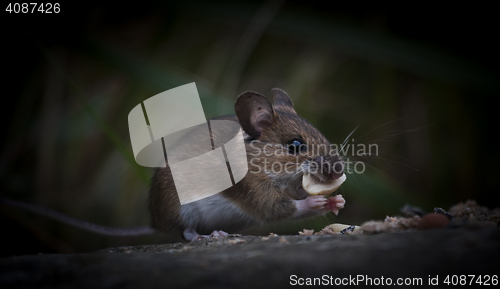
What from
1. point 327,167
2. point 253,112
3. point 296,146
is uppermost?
point 253,112

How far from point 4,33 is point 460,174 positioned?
539 centimetres

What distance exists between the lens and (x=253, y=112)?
9.55 feet

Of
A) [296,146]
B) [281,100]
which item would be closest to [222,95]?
[281,100]

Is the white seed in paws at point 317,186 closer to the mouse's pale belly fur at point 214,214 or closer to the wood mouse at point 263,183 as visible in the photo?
the wood mouse at point 263,183

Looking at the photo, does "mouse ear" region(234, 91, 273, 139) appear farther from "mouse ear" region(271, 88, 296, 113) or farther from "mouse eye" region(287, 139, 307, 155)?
"mouse ear" region(271, 88, 296, 113)

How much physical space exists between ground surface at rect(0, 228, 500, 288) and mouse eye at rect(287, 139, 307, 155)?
1.33 m

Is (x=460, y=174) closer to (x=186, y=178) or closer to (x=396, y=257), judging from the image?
(x=186, y=178)

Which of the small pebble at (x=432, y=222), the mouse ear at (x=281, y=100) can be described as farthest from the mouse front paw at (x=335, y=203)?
the mouse ear at (x=281, y=100)

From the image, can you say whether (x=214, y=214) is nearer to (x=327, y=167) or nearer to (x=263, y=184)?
(x=263, y=184)

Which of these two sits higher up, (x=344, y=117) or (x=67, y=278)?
(x=344, y=117)

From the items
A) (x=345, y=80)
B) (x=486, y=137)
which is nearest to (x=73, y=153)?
(x=345, y=80)

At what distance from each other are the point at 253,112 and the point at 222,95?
1.33m

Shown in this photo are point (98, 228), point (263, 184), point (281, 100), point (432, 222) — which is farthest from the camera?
point (281, 100)

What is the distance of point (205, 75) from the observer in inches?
196
